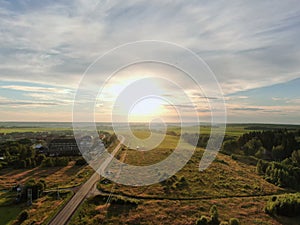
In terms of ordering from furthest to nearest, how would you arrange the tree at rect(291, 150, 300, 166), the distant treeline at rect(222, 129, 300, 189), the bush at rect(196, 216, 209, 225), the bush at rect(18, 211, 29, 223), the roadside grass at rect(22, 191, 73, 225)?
the tree at rect(291, 150, 300, 166), the distant treeline at rect(222, 129, 300, 189), the bush at rect(18, 211, 29, 223), the roadside grass at rect(22, 191, 73, 225), the bush at rect(196, 216, 209, 225)

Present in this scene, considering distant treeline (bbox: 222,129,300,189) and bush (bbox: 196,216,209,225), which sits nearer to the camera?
bush (bbox: 196,216,209,225)

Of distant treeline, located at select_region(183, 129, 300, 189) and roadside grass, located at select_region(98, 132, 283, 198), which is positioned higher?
distant treeline, located at select_region(183, 129, 300, 189)

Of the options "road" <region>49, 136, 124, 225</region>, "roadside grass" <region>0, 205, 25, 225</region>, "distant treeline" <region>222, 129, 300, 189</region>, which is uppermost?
"distant treeline" <region>222, 129, 300, 189</region>

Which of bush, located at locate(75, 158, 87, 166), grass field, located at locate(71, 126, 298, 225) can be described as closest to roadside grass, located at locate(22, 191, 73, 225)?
grass field, located at locate(71, 126, 298, 225)

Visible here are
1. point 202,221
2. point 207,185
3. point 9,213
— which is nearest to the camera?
point 202,221

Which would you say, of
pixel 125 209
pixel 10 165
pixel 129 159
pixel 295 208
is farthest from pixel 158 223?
pixel 10 165

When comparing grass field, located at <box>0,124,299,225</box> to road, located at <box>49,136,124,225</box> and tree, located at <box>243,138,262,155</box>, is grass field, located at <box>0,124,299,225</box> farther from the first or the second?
tree, located at <box>243,138,262,155</box>

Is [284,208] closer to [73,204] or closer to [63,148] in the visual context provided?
[73,204]

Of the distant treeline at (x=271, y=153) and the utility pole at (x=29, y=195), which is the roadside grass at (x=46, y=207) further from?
the distant treeline at (x=271, y=153)

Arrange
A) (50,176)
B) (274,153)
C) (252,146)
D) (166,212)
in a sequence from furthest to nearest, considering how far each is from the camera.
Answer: (252,146)
(274,153)
(50,176)
(166,212)

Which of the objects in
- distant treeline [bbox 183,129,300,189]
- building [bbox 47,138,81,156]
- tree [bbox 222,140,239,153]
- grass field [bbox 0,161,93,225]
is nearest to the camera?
grass field [bbox 0,161,93,225]

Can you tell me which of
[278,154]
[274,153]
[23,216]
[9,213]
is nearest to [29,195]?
[9,213]
